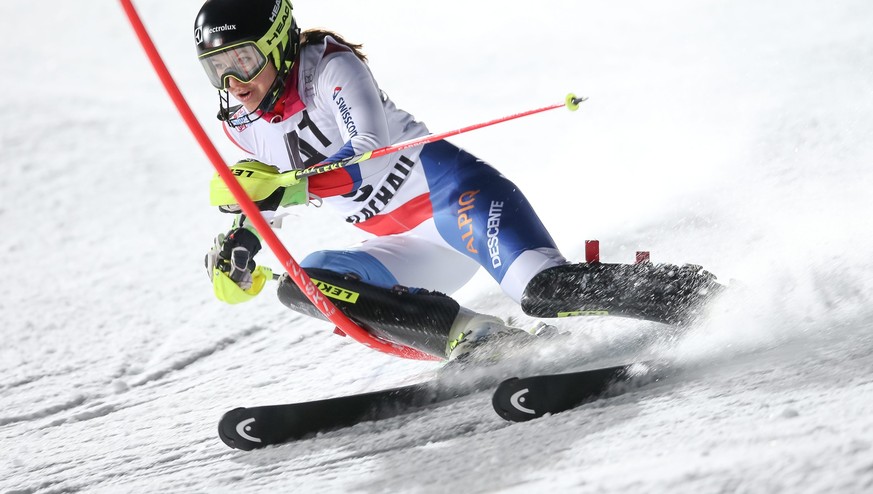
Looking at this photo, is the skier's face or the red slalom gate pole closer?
the red slalom gate pole

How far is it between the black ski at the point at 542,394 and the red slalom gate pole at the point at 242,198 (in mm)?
715

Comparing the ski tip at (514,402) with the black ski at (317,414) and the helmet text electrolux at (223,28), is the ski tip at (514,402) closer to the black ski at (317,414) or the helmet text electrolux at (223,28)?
the black ski at (317,414)

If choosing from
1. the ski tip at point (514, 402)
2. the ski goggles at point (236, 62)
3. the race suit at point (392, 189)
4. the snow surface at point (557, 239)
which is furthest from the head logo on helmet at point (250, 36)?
the ski tip at point (514, 402)

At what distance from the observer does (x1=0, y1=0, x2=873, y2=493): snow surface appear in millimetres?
2211

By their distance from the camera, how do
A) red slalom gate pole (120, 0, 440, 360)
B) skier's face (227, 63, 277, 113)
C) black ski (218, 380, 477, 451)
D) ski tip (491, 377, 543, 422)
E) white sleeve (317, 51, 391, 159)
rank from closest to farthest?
ski tip (491, 377, 543, 422) → red slalom gate pole (120, 0, 440, 360) → black ski (218, 380, 477, 451) → white sleeve (317, 51, 391, 159) → skier's face (227, 63, 277, 113)

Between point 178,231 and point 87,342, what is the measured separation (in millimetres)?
1581

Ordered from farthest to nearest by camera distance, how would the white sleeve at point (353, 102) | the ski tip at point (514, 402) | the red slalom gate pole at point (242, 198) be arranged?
the white sleeve at point (353, 102)
the red slalom gate pole at point (242, 198)
the ski tip at point (514, 402)

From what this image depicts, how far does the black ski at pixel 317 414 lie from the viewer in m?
2.89

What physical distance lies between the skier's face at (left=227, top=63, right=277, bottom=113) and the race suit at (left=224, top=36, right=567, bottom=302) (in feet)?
0.38

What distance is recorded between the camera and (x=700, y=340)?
2.75 m

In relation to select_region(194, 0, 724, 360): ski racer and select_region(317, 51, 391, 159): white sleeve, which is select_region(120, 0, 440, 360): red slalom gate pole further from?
select_region(317, 51, 391, 159): white sleeve

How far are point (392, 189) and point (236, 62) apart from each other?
0.72 meters

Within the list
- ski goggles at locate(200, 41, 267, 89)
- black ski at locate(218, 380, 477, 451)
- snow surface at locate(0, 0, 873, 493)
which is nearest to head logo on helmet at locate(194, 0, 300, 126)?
ski goggles at locate(200, 41, 267, 89)

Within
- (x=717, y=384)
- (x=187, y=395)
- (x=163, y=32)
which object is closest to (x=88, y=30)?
(x=163, y=32)
